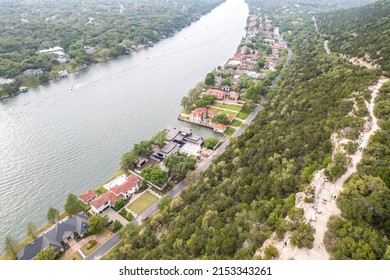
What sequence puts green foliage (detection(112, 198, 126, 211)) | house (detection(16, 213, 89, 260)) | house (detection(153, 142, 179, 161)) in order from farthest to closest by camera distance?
house (detection(153, 142, 179, 161)), green foliage (detection(112, 198, 126, 211)), house (detection(16, 213, 89, 260))

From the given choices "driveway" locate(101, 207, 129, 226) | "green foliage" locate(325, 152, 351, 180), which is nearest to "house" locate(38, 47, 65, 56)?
"driveway" locate(101, 207, 129, 226)

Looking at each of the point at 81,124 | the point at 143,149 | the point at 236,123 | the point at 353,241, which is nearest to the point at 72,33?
the point at 81,124

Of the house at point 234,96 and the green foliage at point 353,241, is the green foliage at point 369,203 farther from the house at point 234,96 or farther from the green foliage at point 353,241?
the house at point 234,96

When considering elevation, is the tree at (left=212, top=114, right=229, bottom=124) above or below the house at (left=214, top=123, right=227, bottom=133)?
above

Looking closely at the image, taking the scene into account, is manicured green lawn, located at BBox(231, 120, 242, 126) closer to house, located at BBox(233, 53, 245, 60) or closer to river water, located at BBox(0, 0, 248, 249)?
river water, located at BBox(0, 0, 248, 249)

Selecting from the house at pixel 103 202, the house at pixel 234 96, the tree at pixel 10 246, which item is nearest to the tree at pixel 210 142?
the house at pixel 103 202
